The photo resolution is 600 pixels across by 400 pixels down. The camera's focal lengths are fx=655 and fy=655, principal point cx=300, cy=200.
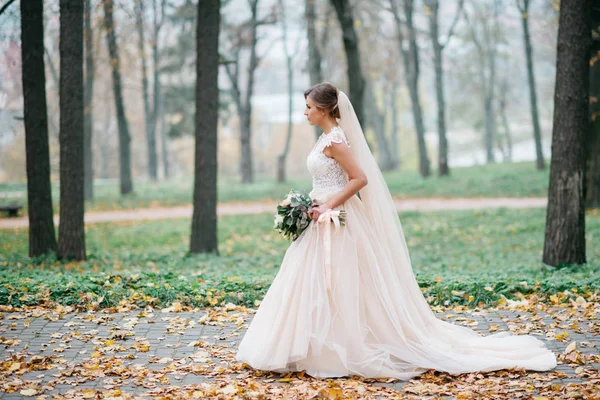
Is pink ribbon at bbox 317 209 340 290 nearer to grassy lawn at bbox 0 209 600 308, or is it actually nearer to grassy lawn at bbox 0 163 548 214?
grassy lawn at bbox 0 209 600 308

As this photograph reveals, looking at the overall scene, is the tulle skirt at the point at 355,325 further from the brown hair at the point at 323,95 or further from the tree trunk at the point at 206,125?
the tree trunk at the point at 206,125

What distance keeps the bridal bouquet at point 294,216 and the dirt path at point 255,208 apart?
49.7 ft

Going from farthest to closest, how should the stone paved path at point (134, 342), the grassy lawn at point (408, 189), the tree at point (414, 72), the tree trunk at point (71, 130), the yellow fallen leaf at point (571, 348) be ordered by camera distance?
1. the tree at point (414, 72)
2. the grassy lawn at point (408, 189)
3. the tree trunk at point (71, 130)
4. the yellow fallen leaf at point (571, 348)
5. the stone paved path at point (134, 342)

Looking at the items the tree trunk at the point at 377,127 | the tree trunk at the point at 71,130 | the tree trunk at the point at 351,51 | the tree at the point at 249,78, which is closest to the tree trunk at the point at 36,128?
the tree trunk at the point at 71,130

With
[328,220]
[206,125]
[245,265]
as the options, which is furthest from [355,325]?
[206,125]

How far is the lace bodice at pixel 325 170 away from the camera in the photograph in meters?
5.89

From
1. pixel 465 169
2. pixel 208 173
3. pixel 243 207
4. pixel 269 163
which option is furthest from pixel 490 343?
pixel 269 163

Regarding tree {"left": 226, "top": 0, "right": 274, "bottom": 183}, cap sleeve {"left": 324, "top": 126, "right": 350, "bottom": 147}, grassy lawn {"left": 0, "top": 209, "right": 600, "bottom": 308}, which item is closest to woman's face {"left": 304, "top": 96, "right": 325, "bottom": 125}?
cap sleeve {"left": 324, "top": 126, "right": 350, "bottom": 147}

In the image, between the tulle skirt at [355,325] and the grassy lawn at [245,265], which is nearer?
the tulle skirt at [355,325]

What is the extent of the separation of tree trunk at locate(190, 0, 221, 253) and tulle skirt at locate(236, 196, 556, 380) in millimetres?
6889

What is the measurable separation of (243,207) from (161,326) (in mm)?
16613

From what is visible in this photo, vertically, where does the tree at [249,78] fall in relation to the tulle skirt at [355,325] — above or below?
above

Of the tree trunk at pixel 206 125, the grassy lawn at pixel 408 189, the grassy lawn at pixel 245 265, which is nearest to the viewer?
the grassy lawn at pixel 245 265

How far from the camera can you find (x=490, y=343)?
19.6 feet
